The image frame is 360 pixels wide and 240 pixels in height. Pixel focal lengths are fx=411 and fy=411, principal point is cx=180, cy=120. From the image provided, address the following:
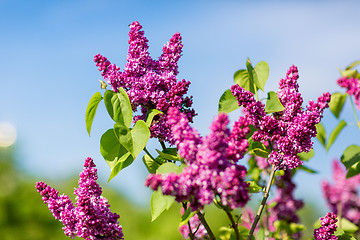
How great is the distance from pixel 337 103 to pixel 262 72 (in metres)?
0.93

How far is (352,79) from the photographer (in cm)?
240

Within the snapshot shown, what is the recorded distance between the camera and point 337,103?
269cm

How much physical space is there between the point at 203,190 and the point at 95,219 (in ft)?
1.99

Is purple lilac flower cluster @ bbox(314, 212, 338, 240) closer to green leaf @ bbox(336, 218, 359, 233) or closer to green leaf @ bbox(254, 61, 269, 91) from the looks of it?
green leaf @ bbox(254, 61, 269, 91)

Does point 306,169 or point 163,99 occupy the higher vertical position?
point 163,99

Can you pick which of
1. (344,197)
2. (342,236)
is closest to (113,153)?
(342,236)

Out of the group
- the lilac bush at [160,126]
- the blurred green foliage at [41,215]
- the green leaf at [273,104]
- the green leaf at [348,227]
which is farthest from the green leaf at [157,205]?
the blurred green foliage at [41,215]

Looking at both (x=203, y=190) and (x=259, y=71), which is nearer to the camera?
(x=203, y=190)

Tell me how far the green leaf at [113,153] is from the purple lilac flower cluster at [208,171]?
467 mm

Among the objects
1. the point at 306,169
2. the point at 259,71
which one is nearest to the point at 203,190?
the point at 259,71

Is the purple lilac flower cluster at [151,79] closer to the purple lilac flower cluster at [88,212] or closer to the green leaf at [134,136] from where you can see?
the green leaf at [134,136]

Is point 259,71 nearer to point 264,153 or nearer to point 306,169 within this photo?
point 264,153

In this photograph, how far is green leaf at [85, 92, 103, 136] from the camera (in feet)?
5.94

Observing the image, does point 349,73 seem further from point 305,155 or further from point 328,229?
point 328,229
